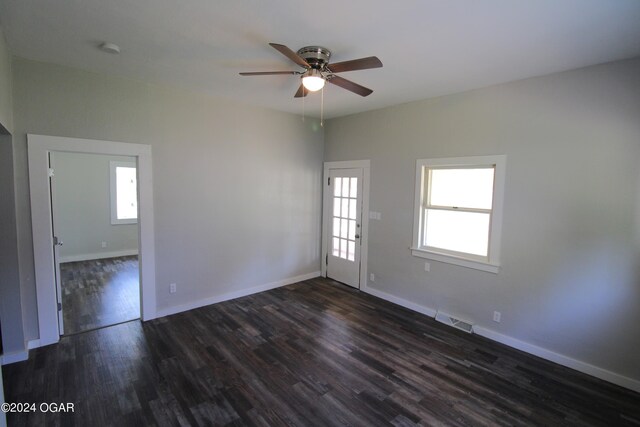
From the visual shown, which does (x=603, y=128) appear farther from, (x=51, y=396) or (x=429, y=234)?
(x=51, y=396)

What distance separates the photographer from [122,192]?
6.89 metres

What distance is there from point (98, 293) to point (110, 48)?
12.1ft

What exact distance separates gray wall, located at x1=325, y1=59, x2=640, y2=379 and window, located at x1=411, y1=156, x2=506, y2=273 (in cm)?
11

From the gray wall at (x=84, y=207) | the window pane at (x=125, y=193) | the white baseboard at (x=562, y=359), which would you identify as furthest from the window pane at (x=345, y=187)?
the window pane at (x=125, y=193)

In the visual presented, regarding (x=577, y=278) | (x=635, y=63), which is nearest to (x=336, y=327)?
(x=577, y=278)

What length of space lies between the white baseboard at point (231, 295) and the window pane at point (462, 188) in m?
2.60

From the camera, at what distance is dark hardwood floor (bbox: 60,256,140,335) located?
369 cm

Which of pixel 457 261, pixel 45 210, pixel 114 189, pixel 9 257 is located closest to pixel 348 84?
pixel 457 261

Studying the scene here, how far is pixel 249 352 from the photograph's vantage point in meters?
3.06

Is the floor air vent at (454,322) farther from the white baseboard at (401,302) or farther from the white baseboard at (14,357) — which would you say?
the white baseboard at (14,357)

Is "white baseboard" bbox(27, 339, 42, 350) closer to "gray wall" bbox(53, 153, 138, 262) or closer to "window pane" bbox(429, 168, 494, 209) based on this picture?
"gray wall" bbox(53, 153, 138, 262)

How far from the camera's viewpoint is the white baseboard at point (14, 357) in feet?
9.07

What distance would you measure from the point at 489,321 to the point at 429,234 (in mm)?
1247

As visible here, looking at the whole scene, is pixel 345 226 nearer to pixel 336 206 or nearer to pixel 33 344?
pixel 336 206
